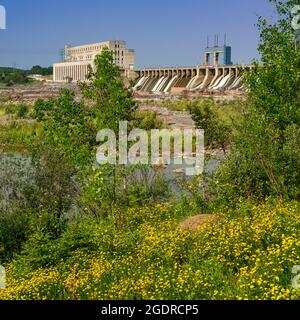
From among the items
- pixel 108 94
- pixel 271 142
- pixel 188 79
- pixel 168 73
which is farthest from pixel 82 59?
pixel 271 142

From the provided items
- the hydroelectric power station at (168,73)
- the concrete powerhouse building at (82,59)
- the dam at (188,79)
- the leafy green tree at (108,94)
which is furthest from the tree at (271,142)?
the concrete powerhouse building at (82,59)

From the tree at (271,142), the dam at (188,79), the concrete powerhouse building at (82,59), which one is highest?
the concrete powerhouse building at (82,59)

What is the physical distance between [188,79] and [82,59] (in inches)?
1882

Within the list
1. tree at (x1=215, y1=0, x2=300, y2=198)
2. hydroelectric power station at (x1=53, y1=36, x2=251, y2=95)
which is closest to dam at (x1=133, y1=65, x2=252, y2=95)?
hydroelectric power station at (x1=53, y1=36, x2=251, y2=95)

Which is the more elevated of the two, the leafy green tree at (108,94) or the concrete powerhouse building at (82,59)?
the concrete powerhouse building at (82,59)

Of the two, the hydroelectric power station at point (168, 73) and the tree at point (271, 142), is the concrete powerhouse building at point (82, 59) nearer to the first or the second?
the hydroelectric power station at point (168, 73)

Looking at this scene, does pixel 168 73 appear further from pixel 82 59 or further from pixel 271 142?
pixel 271 142

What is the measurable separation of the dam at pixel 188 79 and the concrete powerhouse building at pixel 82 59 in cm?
803

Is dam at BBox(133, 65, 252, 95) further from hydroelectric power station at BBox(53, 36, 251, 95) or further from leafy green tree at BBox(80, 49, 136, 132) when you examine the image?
leafy green tree at BBox(80, 49, 136, 132)

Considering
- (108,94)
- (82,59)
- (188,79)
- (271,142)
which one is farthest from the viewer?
(82,59)

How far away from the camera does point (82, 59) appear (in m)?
128

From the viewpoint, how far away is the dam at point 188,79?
77188 mm

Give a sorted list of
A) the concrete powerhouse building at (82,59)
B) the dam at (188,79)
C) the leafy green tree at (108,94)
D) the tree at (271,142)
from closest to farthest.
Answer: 1. the tree at (271,142)
2. the leafy green tree at (108,94)
3. the dam at (188,79)
4. the concrete powerhouse building at (82,59)
